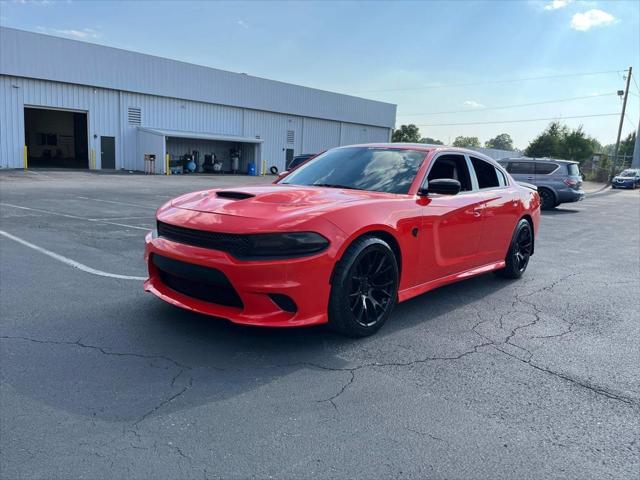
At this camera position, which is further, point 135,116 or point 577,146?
point 577,146

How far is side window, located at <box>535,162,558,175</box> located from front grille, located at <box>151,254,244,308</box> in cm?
1683

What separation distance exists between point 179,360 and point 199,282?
58cm

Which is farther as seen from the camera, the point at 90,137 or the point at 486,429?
the point at 90,137

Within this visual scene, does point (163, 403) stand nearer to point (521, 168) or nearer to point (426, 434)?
point (426, 434)

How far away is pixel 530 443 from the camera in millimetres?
2635

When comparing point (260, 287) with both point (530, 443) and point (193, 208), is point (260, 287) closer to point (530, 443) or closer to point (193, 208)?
point (193, 208)

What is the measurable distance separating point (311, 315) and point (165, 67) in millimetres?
33836

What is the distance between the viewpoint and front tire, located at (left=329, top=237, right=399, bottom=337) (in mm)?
3721

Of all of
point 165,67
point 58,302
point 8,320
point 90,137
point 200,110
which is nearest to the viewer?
point 8,320

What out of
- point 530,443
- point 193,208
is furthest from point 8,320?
point 530,443

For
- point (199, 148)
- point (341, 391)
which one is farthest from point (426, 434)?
point (199, 148)

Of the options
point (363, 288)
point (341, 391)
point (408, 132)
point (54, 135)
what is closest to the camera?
point (341, 391)

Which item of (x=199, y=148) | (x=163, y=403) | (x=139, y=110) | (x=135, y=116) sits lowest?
(x=163, y=403)

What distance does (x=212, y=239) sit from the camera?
11.8 ft
